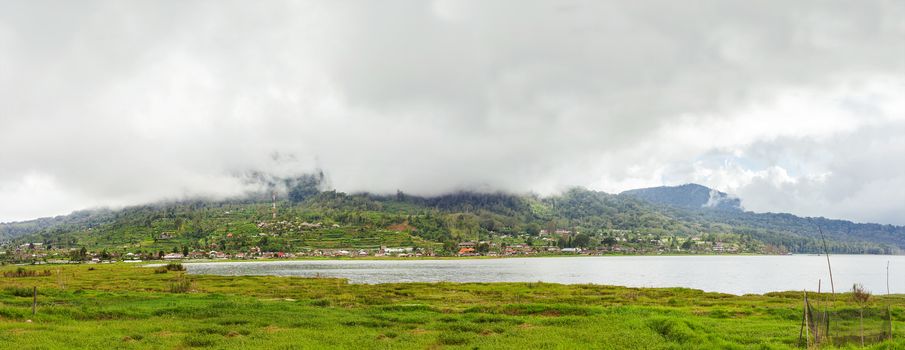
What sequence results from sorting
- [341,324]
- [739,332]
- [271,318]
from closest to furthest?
[739,332] < [341,324] < [271,318]

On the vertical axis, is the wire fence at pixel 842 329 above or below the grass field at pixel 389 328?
above

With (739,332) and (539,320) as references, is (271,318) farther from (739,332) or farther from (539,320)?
(739,332)

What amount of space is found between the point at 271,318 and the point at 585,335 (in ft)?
63.9

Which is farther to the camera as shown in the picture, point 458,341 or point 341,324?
point 341,324

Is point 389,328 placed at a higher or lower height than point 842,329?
lower

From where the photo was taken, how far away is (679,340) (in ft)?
85.6

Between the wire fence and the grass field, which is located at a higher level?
the wire fence

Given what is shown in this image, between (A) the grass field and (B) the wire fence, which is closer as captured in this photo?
(B) the wire fence

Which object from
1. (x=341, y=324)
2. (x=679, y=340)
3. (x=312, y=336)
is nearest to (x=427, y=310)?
(x=341, y=324)

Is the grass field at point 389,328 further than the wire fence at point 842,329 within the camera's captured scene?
Yes

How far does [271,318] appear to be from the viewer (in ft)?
113

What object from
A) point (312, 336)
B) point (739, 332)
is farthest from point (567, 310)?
point (312, 336)

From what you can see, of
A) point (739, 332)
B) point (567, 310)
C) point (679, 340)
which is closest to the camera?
point (679, 340)

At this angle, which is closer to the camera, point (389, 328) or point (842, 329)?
point (842, 329)
